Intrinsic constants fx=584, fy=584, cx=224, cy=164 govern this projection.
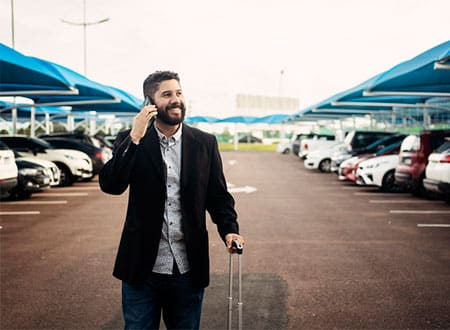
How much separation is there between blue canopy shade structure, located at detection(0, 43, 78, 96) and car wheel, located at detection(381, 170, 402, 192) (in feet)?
29.0

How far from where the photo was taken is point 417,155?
45.3 feet

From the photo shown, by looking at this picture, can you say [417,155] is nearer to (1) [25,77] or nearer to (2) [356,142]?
(2) [356,142]

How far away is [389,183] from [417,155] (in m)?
2.50

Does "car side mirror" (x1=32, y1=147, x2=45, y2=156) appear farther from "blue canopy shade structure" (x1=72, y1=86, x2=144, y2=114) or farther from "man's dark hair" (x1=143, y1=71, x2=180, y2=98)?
"man's dark hair" (x1=143, y1=71, x2=180, y2=98)

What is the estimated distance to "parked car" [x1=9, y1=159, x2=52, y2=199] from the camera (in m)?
13.8

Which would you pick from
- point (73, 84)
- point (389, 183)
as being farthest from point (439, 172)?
point (73, 84)

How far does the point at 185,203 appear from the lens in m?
2.99

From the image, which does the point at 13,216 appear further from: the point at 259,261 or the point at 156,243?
the point at 156,243

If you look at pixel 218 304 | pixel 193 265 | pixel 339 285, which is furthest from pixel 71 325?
pixel 339 285

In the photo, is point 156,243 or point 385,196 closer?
point 156,243

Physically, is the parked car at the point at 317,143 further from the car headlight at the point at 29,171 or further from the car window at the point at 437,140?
the car headlight at the point at 29,171

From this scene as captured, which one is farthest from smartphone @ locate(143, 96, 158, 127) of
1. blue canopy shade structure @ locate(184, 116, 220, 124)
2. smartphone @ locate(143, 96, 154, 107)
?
blue canopy shade structure @ locate(184, 116, 220, 124)

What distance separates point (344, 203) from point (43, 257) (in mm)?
7935

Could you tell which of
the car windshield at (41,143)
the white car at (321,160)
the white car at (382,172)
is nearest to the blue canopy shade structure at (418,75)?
the white car at (382,172)
